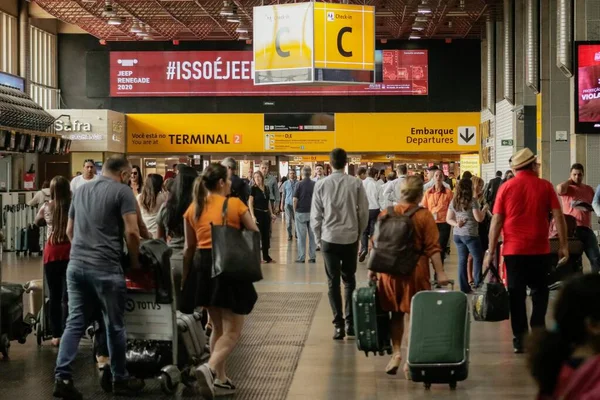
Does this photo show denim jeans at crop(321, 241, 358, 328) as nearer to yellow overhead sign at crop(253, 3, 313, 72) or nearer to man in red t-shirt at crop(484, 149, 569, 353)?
man in red t-shirt at crop(484, 149, 569, 353)

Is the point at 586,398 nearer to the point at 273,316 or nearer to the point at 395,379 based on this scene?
the point at 395,379

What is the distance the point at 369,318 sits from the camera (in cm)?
747

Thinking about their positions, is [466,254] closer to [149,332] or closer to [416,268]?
[416,268]

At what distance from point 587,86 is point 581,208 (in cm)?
730

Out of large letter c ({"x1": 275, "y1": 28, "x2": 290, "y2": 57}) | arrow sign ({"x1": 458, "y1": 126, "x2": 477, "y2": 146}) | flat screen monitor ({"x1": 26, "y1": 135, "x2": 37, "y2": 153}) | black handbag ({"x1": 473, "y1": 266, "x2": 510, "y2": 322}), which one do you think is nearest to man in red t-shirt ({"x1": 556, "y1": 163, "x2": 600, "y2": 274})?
black handbag ({"x1": 473, "y1": 266, "x2": 510, "y2": 322})

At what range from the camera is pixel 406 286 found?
24.4ft

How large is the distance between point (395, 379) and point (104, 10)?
26.8m

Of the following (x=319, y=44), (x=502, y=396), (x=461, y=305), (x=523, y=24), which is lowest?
(x=502, y=396)

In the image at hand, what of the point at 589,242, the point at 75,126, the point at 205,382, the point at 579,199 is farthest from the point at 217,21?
the point at 205,382

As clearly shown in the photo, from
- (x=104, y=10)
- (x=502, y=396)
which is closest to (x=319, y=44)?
(x=502, y=396)

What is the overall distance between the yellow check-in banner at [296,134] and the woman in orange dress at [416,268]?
3040 centimetres

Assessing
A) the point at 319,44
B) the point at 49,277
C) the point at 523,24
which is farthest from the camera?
the point at 523,24

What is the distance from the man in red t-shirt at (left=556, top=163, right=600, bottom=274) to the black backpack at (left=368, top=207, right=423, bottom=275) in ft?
17.4

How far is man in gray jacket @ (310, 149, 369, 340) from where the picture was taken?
9173 mm
